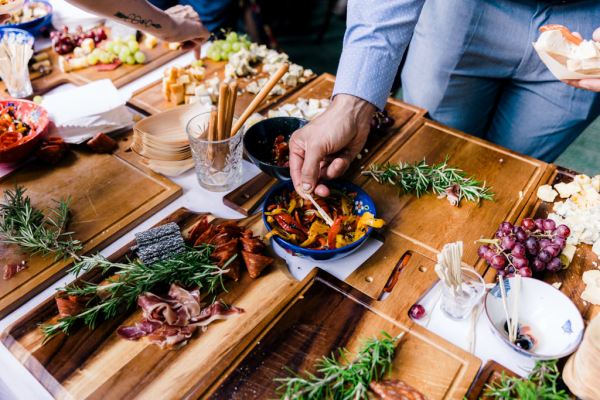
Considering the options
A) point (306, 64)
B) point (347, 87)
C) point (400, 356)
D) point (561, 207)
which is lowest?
point (306, 64)

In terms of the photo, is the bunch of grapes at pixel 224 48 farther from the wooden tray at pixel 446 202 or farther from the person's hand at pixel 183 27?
the wooden tray at pixel 446 202

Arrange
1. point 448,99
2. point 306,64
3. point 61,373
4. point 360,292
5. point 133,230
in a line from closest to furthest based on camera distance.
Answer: point 61,373 < point 360,292 < point 133,230 < point 448,99 < point 306,64

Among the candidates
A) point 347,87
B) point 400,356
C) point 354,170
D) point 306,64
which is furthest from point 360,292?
point 306,64

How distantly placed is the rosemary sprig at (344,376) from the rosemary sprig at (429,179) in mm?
656

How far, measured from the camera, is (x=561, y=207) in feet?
5.26

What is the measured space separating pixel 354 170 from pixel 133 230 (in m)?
0.82

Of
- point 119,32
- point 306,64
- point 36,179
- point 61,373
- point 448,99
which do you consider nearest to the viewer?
point 61,373

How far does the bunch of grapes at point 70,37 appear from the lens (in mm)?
2377

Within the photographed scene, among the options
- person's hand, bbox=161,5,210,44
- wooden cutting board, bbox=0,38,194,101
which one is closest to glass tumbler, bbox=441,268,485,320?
person's hand, bbox=161,5,210,44

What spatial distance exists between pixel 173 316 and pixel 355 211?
66 centimetres

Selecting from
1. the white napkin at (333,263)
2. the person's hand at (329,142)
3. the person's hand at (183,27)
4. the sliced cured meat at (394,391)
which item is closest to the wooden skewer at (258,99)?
the person's hand at (329,142)

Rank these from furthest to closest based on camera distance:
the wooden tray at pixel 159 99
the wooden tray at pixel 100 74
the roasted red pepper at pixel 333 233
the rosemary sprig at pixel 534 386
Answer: the wooden tray at pixel 100 74 → the wooden tray at pixel 159 99 → the roasted red pepper at pixel 333 233 → the rosemary sprig at pixel 534 386

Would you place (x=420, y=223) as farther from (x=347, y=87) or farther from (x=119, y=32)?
(x=119, y=32)

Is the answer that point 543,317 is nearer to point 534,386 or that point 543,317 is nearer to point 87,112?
point 534,386
